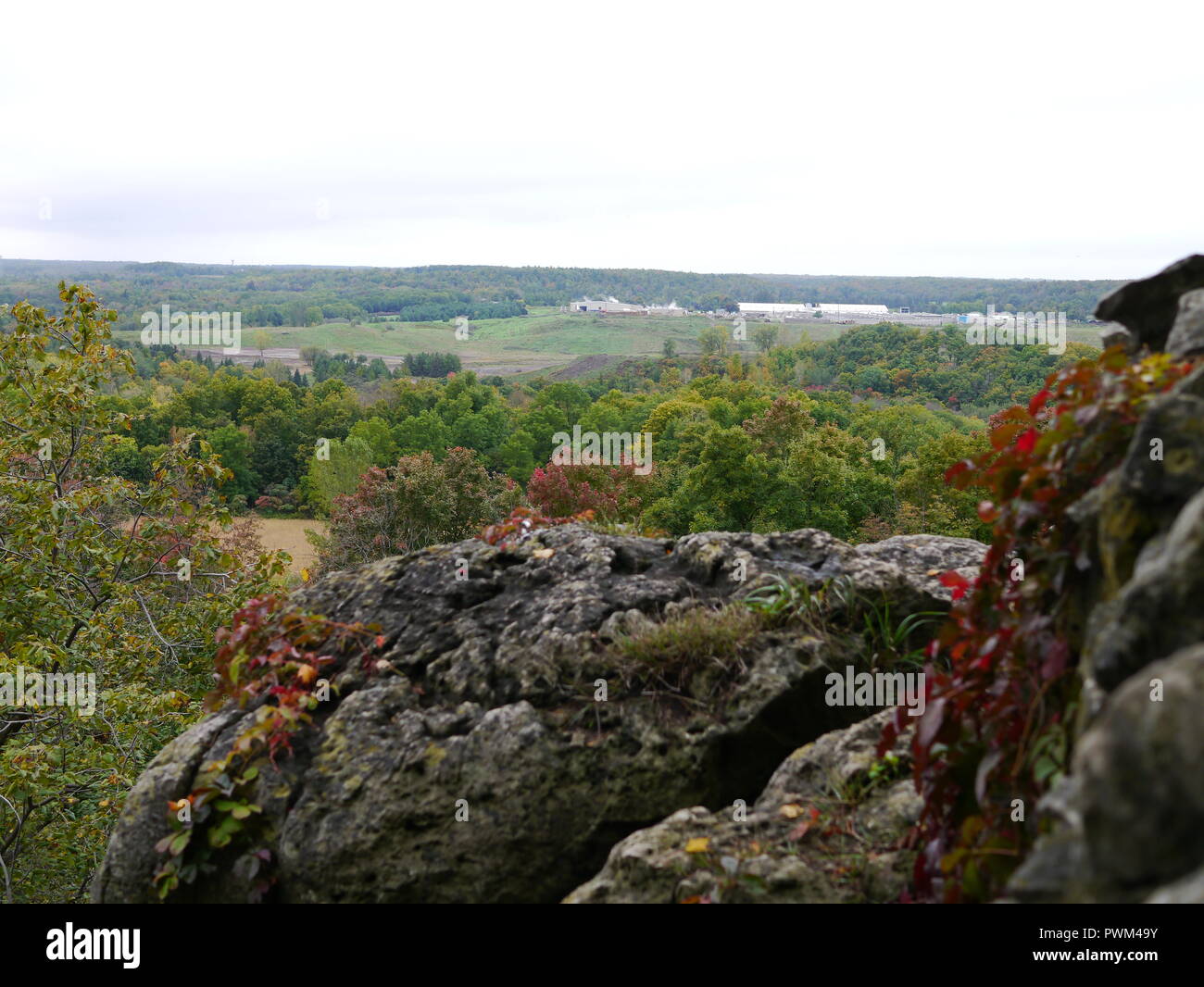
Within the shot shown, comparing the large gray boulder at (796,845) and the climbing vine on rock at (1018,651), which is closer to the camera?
the climbing vine on rock at (1018,651)

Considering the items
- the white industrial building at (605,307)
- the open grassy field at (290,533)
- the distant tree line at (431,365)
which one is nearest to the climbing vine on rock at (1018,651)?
the open grassy field at (290,533)

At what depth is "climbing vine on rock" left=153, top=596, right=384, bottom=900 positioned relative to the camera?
4535 millimetres

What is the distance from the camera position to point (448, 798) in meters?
4.59

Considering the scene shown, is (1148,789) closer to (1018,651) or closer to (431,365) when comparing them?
(1018,651)

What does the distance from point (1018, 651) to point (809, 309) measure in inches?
7297

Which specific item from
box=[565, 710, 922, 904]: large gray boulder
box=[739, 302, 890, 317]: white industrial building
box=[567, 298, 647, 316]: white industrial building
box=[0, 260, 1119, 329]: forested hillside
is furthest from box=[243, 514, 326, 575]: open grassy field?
box=[567, 298, 647, 316]: white industrial building

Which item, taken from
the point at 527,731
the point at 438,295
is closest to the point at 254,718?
the point at 527,731

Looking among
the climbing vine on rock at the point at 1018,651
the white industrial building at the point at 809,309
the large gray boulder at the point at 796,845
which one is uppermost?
the white industrial building at the point at 809,309

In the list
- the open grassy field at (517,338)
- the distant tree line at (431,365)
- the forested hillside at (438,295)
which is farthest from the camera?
the open grassy field at (517,338)

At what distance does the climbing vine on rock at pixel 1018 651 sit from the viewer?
2879 mm

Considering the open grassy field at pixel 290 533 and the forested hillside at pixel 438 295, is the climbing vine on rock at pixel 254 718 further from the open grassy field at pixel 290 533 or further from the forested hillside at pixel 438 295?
the forested hillside at pixel 438 295

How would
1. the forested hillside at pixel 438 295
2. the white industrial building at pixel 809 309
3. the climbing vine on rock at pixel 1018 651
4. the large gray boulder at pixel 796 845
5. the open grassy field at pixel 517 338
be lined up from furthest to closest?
the white industrial building at pixel 809 309 → the open grassy field at pixel 517 338 → the forested hillside at pixel 438 295 → the large gray boulder at pixel 796 845 → the climbing vine on rock at pixel 1018 651

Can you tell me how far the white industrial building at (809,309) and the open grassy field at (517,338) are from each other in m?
8.38
